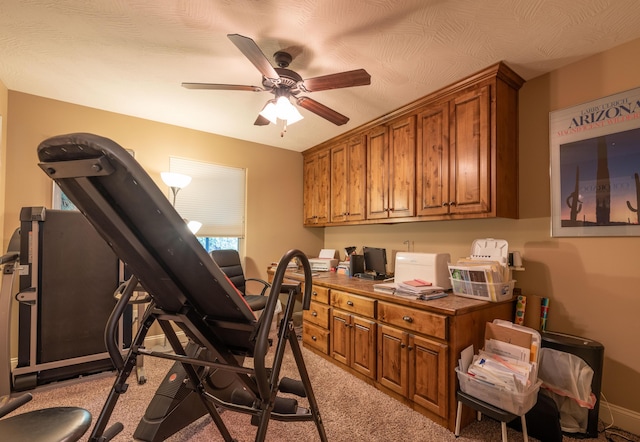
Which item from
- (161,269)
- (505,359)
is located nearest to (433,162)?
(505,359)

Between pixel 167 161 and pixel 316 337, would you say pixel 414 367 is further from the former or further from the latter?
pixel 167 161

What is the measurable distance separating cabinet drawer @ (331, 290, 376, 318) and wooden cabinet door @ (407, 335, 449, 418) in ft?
1.39

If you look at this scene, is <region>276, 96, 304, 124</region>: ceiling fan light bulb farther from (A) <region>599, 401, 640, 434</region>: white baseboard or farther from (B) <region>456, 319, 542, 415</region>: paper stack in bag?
Result: (A) <region>599, 401, 640, 434</region>: white baseboard

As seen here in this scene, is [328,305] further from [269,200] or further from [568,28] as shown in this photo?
[568,28]

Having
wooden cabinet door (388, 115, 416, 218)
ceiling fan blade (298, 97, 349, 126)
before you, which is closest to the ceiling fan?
ceiling fan blade (298, 97, 349, 126)

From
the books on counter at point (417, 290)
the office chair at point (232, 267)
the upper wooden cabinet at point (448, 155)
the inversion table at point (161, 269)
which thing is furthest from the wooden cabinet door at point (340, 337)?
the inversion table at point (161, 269)

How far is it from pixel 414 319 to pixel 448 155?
55.5 inches

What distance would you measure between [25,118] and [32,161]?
39 centimetres

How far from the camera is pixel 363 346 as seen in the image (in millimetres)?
2502

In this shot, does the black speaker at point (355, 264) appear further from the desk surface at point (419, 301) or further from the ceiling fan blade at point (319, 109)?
the ceiling fan blade at point (319, 109)

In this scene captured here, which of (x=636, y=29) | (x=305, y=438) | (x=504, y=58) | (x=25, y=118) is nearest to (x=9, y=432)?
(x=305, y=438)

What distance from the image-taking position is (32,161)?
276 centimetres

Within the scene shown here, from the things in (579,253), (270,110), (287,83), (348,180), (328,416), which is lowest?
(328,416)

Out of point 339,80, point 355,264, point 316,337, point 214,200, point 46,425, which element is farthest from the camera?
point 214,200
